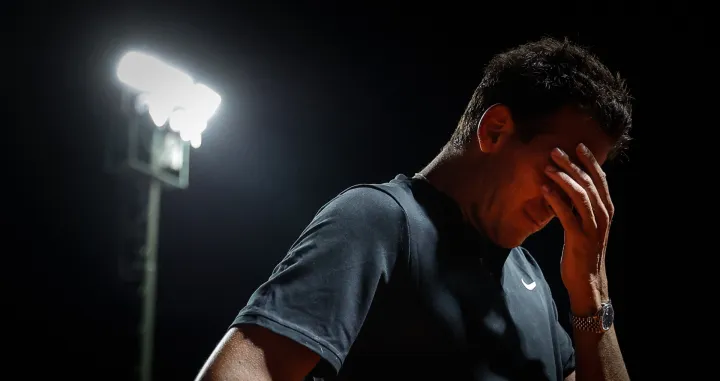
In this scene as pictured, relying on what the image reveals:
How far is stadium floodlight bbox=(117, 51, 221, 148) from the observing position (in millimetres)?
7938

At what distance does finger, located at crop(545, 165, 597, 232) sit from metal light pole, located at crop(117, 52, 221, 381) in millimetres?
6742

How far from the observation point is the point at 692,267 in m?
5.91

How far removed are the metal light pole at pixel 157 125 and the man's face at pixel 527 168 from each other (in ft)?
21.8

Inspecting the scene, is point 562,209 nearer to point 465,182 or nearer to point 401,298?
point 465,182

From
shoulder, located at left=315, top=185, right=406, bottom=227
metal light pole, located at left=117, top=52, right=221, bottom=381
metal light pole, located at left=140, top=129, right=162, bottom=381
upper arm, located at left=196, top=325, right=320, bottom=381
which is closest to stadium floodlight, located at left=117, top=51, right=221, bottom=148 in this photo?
metal light pole, located at left=117, top=52, right=221, bottom=381

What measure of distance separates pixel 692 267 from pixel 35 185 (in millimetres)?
38430

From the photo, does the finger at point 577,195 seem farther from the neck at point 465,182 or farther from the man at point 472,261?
the neck at point 465,182

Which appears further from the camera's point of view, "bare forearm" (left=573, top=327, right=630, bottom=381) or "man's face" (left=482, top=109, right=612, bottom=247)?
"bare forearm" (left=573, top=327, right=630, bottom=381)

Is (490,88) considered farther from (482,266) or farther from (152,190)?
(152,190)

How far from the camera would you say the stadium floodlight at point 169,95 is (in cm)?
794

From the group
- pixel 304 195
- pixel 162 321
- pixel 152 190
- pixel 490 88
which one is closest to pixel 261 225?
pixel 304 195

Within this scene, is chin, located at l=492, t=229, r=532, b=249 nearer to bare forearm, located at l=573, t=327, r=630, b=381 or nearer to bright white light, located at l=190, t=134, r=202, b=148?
bare forearm, located at l=573, t=327, r=630, b=381

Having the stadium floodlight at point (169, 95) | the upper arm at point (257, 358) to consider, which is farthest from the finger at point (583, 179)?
the stadium floodlight at point (169, 95)

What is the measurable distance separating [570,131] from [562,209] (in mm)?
234
